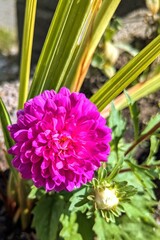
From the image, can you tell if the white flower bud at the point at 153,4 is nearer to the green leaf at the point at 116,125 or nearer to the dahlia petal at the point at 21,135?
the green leaf at the point at 116,125

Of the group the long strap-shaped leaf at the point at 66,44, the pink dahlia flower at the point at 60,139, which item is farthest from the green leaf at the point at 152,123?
the pink dahlia flower at the point at 60,139

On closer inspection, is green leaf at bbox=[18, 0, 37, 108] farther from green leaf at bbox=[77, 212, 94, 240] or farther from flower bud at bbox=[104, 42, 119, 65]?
→ flower bud at bbox=[104, 42, 119, 65]

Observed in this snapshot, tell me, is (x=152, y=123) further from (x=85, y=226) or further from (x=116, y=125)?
(x=85, y=226)

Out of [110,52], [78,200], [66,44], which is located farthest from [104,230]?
[110,52]

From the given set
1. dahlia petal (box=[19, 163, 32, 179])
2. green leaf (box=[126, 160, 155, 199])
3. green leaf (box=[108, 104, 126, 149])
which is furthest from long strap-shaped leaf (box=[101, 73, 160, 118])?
dahlia petal (box=[19, 163, 32, 179])

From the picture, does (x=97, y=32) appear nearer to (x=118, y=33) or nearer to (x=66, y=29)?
(x=66, y=29)
